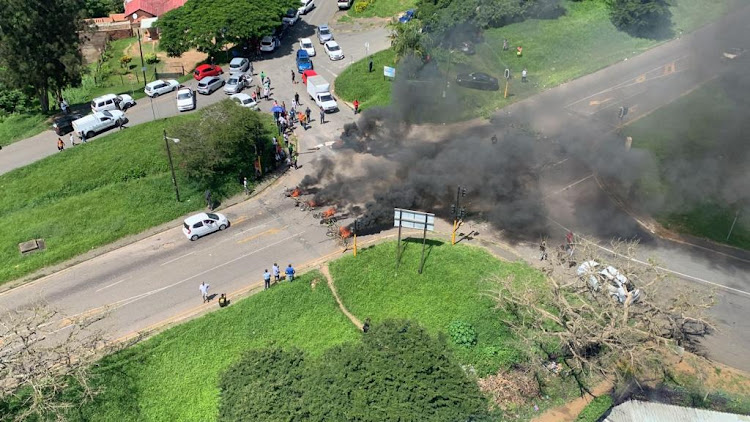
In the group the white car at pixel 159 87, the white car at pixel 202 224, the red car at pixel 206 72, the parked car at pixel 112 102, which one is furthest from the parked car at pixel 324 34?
the white car at pixel 202 224

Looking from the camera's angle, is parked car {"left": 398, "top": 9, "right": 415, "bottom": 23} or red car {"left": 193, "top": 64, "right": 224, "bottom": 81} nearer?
red car {"left": 193, "top": 64, "right": 224, "bottom": 81}

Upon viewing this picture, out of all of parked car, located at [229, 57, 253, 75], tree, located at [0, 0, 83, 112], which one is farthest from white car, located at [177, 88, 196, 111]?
tree, located at [0, 0, 83, 112]

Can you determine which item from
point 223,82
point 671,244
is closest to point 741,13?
point 671,244

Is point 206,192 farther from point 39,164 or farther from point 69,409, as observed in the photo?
point 69,409

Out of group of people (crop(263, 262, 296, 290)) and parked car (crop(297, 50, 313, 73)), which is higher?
parked car (crop(297, 50, 313, 73))

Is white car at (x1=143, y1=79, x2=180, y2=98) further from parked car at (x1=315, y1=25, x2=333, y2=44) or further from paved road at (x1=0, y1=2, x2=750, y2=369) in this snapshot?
Result: paved road at (x1=0, y1=2, x2=750, y2=369)

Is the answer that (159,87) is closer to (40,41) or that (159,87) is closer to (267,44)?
(40,41)
